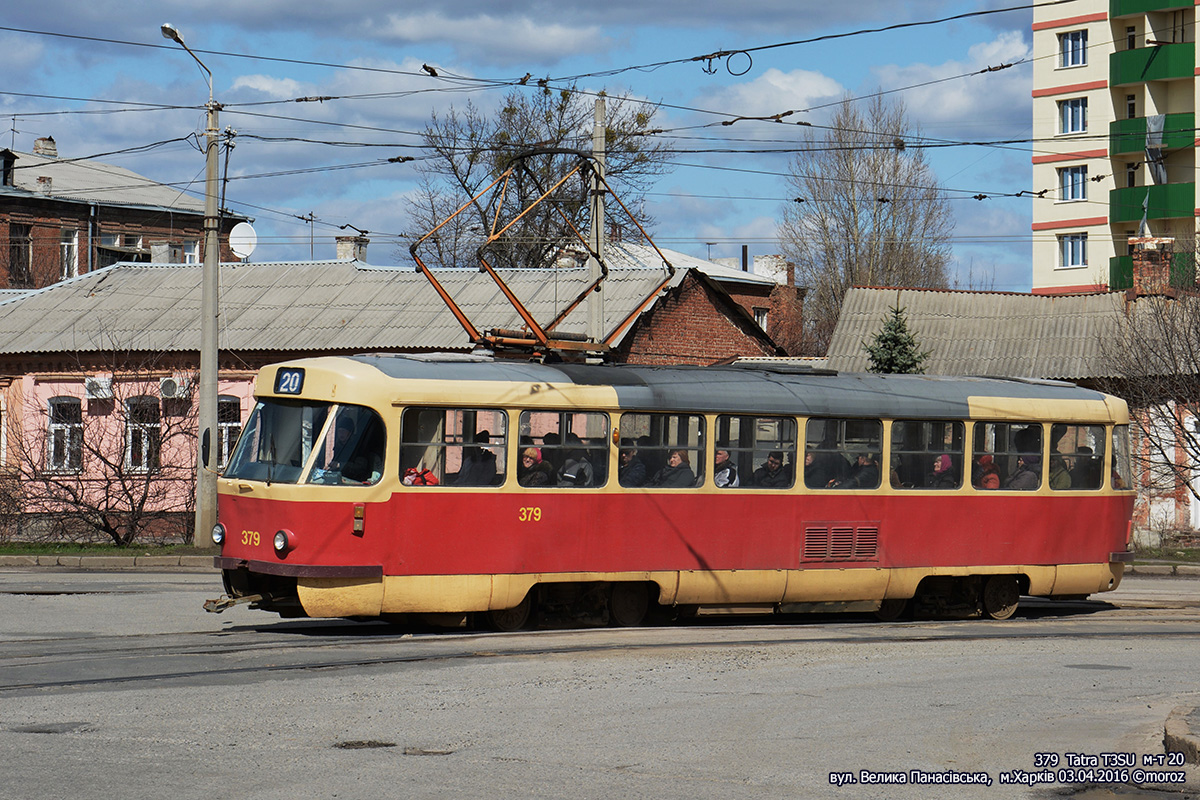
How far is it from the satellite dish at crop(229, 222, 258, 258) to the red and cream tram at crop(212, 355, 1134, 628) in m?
20.2

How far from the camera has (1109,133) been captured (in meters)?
56.8

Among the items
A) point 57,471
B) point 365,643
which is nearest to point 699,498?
point 365,643

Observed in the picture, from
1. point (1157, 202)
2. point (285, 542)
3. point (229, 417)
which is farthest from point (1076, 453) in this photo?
point (1157, 202)

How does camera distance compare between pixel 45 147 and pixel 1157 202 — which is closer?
pixel 1157 202

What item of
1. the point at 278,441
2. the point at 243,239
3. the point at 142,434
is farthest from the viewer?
the point at 243,239

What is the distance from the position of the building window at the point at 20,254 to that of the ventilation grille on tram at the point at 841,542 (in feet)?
157

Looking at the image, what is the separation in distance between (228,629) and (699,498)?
15.3ft

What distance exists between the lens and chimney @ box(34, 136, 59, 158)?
63688 millimetres

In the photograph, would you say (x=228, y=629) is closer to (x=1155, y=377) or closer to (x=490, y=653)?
(x=490, y=653)

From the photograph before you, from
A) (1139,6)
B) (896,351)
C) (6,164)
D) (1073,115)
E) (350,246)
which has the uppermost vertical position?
(1139,6)

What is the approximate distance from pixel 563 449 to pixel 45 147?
5798cm

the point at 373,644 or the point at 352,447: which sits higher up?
the point at 352,447

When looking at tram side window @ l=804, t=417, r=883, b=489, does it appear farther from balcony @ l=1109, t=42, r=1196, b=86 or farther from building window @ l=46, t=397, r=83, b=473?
balcony @ l=1109, t=42, r=1196, b=86

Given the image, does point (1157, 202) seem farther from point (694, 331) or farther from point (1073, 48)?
point (694, 331)
